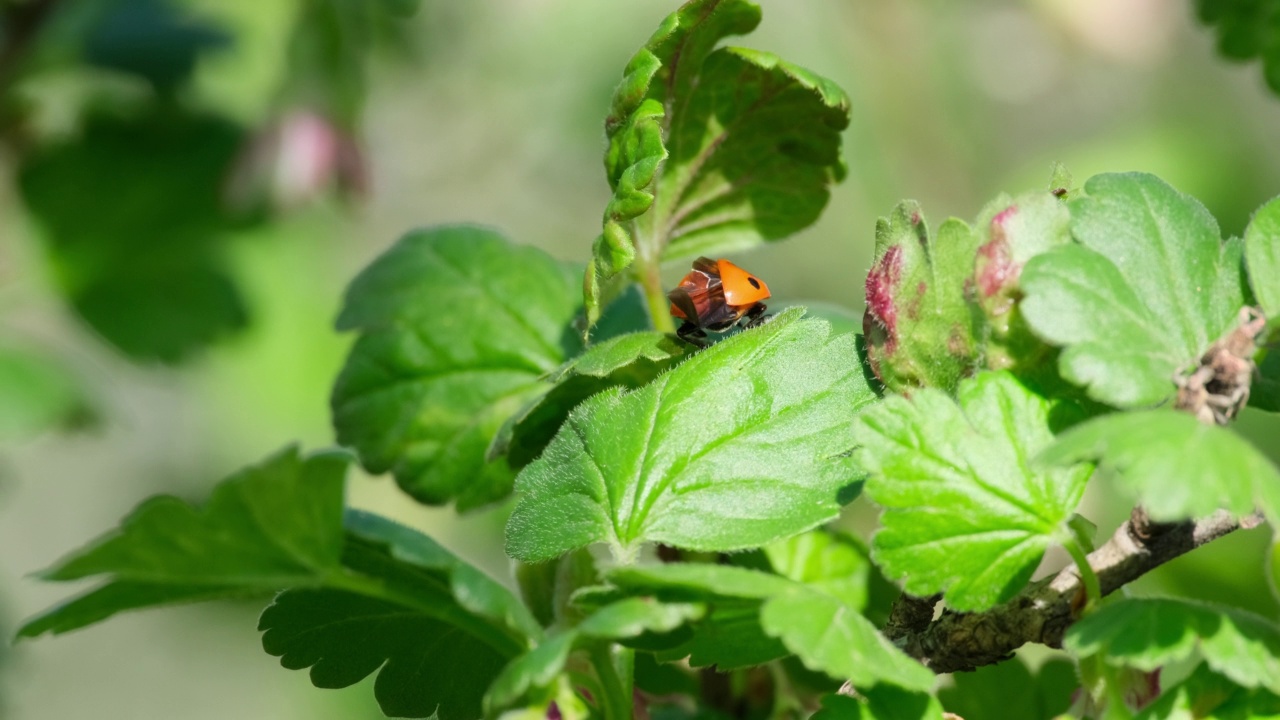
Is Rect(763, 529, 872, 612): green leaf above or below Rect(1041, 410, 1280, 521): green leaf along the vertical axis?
below

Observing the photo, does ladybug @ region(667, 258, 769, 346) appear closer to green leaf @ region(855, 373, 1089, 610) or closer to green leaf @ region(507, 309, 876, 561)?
green leaf @ region(507, 309, 876, 561)

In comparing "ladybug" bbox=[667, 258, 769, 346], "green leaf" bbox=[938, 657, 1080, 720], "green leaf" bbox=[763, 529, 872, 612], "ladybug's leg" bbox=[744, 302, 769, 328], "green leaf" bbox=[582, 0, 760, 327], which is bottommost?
"green leaf" bbox=[938, 657, 1080, 720]

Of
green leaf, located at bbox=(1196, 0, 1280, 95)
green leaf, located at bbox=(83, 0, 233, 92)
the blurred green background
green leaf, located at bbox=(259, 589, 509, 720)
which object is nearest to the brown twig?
green leaf, located at bbox=(259, 589, 509, 720)

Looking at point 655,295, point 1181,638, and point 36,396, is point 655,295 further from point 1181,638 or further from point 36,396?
point 36,396

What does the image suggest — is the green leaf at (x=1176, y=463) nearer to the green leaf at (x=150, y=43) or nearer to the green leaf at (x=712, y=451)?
the green leaf at (x=712, y=451)

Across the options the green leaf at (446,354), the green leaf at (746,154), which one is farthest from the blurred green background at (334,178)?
the green leaf at (746,154)

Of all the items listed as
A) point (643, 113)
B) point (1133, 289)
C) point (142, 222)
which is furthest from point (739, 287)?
point (142, 222)

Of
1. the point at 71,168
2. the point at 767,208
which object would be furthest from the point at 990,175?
the point at 767,208
